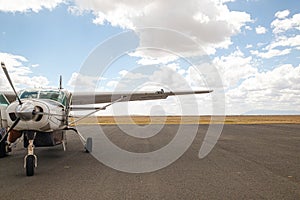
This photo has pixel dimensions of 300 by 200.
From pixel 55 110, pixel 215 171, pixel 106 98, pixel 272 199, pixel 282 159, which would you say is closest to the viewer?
pixel 272 199

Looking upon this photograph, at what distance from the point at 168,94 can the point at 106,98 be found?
11.8 ft

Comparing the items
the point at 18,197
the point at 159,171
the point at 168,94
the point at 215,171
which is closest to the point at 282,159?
the point at 215,171

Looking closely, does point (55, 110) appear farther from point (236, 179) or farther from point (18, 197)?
point (236, 179)

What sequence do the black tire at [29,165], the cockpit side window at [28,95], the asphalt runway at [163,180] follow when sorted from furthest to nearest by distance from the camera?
the cockpit side window at [28,95]
the black tire at [29,165]
the asphalt runway at [163,180]

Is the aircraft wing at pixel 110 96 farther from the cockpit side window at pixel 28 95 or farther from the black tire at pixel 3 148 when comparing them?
the black tire at pixel 3 148

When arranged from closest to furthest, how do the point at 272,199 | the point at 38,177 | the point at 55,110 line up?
the point at 272,199, the point at 38,177, the point at 55,110

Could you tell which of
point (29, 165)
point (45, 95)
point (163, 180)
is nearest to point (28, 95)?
point (45, 95)

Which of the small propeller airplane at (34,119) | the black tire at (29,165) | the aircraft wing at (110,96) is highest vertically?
the aircraft wing at (110,96)

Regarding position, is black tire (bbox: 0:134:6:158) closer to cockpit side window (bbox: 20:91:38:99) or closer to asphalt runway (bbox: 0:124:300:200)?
asphalt runway (bbox: 0:124:300:200)

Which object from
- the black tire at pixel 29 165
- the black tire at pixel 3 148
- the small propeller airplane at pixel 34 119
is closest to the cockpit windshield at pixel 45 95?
the small propeller airplane at pixel 34 119

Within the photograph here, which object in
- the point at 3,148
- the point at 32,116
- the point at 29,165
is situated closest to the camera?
the point at 29,165

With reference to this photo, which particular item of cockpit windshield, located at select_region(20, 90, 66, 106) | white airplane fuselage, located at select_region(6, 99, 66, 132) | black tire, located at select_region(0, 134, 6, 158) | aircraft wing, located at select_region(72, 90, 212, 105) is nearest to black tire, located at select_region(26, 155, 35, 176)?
A: white airplane fuselage, located at select_region(6, 99, 66, 132)

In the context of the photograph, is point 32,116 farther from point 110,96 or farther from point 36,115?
point 110,96

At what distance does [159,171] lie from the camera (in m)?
8.57
